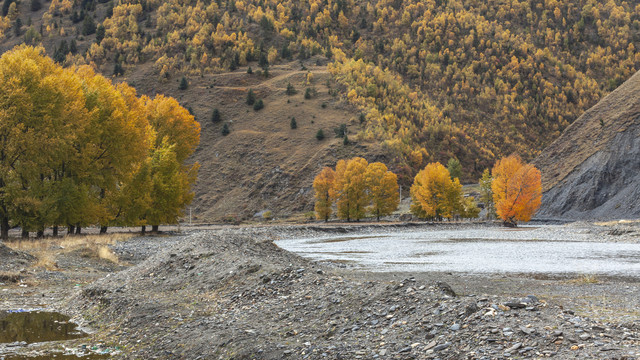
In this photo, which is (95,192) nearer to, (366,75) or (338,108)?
(338,108)

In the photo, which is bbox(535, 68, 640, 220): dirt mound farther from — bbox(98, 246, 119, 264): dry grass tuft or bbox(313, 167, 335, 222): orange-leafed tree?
bbox(98, 246, 119, 264): dry grass tuft

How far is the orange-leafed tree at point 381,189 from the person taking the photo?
9819cm

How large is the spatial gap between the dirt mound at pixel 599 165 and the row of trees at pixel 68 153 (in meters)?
76.6

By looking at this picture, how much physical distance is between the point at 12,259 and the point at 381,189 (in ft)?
259

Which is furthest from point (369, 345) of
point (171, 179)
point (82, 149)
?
point (171, 179)

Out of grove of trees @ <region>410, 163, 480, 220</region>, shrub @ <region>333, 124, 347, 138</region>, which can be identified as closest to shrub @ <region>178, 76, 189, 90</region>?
shrub @ <region>333, 124, 347, 138</region>

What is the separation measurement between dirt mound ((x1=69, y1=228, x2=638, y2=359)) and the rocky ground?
0.03m

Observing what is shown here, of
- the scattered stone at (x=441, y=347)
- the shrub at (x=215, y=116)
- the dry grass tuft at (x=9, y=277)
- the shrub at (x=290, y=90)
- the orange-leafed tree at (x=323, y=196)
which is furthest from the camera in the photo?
the shrub at (x=290, y=90)

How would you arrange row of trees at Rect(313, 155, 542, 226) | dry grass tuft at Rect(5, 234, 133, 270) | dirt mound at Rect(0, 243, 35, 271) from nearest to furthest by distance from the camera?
dirt mound at Rect(0, 243, 35, 271) < dry grass tuft at Rect(5, 234, 133, 270) < row of trees at Rect(313, 155, 542, 226)

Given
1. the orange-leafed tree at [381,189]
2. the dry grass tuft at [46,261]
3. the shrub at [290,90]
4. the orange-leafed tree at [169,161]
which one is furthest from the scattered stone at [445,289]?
the shrub at [290,90]

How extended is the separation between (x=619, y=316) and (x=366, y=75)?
159 metres

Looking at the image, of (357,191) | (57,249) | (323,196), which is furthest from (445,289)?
(323,196)

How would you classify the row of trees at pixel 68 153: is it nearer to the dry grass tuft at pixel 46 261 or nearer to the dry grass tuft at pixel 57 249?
the dry grass tuft at pixel 57 249

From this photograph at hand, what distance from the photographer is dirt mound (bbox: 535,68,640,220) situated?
94.3 m
